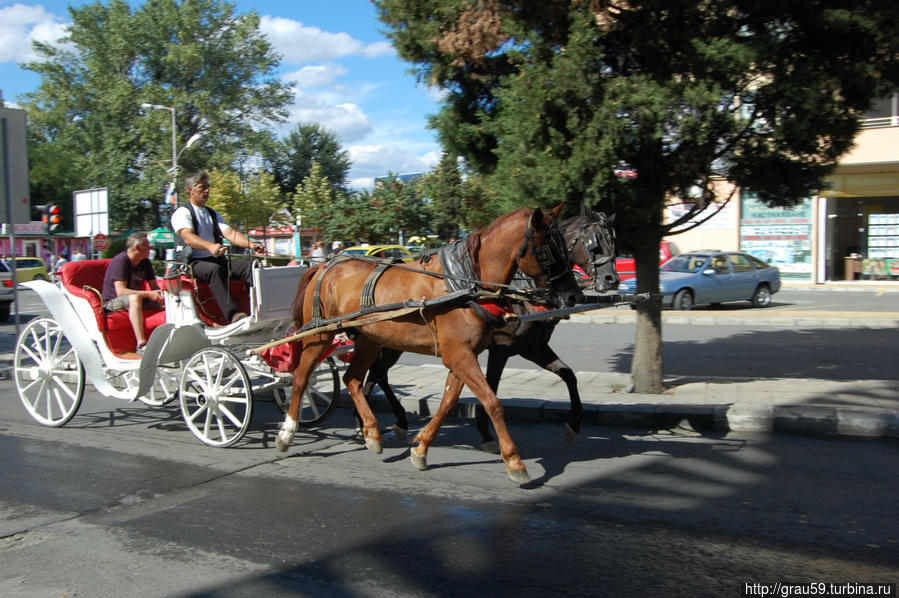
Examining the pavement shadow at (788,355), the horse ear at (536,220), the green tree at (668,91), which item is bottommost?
the pavement shadow at (788,355)

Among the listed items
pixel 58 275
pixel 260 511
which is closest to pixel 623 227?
pixel 260 511

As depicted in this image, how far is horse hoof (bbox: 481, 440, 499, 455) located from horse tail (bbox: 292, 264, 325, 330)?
1991 mm

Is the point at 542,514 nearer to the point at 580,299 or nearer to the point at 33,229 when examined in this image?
the point at 580,299

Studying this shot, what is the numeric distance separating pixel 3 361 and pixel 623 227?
10.4 m

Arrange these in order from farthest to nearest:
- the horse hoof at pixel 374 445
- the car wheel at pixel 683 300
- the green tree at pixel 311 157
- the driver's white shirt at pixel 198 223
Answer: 1. the green tree at pixel 311 157
2. the car wheel at pixel 683 300
3. the driver's white shirt at pixel 198 223
4. the horse hoof at pixel 374 445

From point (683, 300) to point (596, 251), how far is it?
44.8 feet

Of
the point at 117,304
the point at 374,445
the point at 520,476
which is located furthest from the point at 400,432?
the point at 117,304

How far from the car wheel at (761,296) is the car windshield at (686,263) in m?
1.88

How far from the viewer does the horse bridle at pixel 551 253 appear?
521cm

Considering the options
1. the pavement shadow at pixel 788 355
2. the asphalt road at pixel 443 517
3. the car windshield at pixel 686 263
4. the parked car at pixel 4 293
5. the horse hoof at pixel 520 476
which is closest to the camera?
the asphalt road at pixel 443 517

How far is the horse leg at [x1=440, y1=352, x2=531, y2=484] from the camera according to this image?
16.7 feet

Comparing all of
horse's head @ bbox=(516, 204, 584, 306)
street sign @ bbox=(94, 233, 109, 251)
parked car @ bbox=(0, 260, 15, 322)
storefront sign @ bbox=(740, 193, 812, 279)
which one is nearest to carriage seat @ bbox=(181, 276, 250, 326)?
horse's head @ bbox=(516, 204, 584, 306)

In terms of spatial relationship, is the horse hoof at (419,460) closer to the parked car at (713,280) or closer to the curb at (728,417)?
the curb at (728,417)

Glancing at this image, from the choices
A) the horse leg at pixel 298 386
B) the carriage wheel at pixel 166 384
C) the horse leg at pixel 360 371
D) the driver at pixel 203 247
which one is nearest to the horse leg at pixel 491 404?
the horse leg at pixel 360 371
